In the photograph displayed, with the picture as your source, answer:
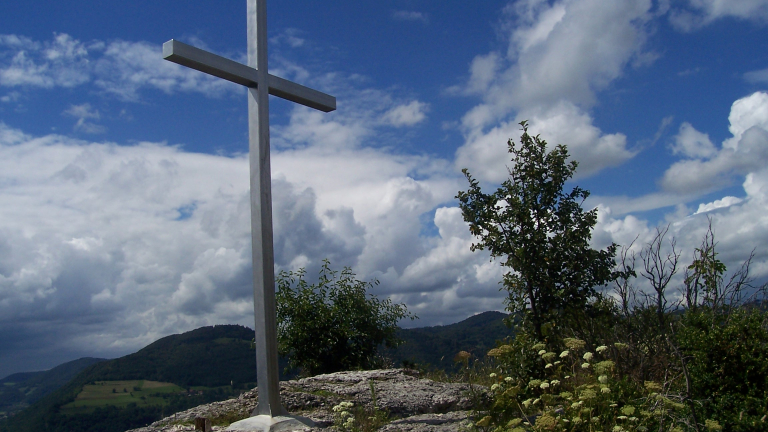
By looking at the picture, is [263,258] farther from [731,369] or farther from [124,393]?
[124,393]

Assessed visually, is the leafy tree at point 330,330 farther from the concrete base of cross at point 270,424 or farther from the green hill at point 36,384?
the green hill at point 36,384

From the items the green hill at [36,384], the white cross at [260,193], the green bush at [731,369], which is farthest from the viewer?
the green hill at [36,384]

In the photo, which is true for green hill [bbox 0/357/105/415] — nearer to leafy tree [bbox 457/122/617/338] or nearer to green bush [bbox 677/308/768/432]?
leafy tree [bbox 457/122/617/338]

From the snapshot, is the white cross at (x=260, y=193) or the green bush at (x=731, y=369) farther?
the white cross at (x=260, y=193)

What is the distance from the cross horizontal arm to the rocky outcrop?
3.68 metres

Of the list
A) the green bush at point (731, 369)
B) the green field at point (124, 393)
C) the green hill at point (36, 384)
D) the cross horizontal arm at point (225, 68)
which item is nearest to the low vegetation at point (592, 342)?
the green bush at point (731, 369)

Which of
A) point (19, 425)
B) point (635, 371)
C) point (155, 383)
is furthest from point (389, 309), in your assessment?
point (155, 383)

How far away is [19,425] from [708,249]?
137 ft

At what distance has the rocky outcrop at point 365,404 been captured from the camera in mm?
5688

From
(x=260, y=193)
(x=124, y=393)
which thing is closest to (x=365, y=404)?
(x=260, y=193)

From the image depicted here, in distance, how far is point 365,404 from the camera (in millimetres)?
6355

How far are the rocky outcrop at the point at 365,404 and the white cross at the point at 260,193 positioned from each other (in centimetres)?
59

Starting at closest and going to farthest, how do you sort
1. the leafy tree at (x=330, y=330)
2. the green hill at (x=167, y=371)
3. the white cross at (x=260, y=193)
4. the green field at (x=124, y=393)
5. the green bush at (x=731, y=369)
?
1. the green bush at (x=731, y=369)
2. the white cross at (x=260, y=193)
3. the leafy tree at (x=330, y=330)
4. the green hill at (x=167, y=371)
5. the green field at (x=124, y=393)

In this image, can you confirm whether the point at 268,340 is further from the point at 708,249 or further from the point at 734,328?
the point at 708,249
